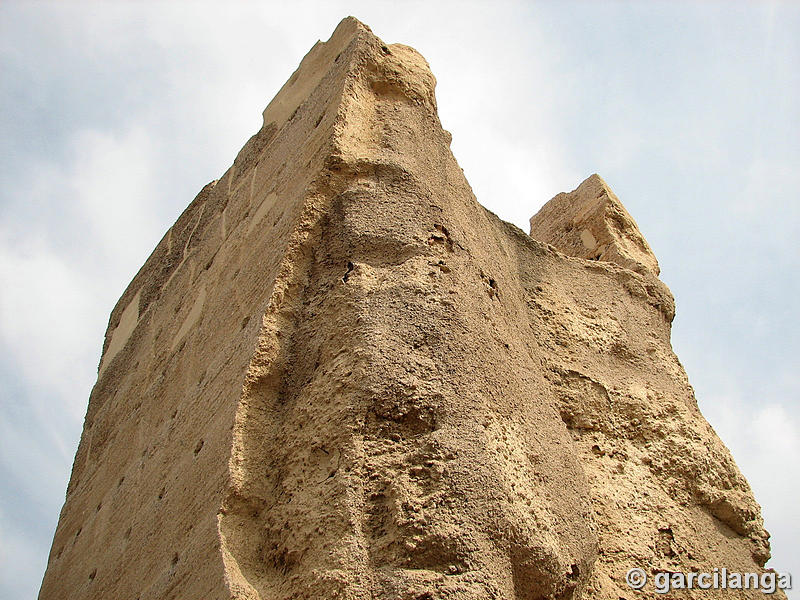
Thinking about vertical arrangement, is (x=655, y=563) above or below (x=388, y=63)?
below

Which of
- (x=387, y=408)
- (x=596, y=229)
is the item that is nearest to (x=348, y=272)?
(x=387, y=408)

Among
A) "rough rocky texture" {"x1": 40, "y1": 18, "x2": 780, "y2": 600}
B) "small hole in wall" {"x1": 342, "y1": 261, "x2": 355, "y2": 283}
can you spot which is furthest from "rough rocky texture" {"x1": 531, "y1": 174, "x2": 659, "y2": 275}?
"small hole in wall" {"x1": 342, "y1": 261, "x2": 355, "y2": 283}

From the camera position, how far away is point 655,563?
253 cm

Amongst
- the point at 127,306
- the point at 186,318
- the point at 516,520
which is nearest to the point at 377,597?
the point at 516,520

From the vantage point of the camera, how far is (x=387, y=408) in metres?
2.14

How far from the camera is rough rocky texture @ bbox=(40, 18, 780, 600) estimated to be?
6.65 feet

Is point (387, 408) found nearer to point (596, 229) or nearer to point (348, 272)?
point (348, 272)

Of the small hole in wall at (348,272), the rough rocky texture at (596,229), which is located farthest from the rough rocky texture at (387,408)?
the rough rocky texture at (596,229)

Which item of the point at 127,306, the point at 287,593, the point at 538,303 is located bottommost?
the point at 287,593

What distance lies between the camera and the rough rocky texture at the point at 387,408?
203 centimetres

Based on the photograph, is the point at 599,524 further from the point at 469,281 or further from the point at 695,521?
the point at 469,281

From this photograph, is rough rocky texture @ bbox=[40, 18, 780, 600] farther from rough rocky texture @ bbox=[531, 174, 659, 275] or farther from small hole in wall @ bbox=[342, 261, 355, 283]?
rough rocky texture @ bbox=[531, 174, 659, 275]

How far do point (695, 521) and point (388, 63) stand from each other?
1.80m

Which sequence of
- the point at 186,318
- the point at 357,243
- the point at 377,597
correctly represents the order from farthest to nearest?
the point at 186,318, the point at 357,243, the point at 377,597
